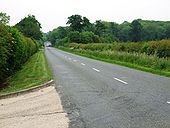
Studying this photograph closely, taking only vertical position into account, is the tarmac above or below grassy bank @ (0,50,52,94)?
above

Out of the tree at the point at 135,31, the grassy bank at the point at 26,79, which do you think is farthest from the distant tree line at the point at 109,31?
the grassy bank at the point at 26,79

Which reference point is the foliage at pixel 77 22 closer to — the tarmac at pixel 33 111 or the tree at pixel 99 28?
the tree at pixel 99 28

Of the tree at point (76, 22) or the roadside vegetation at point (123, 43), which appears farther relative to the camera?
the tree at point (76, 22)

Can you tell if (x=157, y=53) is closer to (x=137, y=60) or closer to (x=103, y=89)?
(x=137, y=60)

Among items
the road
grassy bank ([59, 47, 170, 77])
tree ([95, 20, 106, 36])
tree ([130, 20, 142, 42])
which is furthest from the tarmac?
tree ([95, 20, 106, 36])

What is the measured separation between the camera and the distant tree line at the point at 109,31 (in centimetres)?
13675

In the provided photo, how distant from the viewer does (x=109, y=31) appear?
183 meters

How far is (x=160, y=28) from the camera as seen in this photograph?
485 ft

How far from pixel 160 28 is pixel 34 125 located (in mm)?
145378

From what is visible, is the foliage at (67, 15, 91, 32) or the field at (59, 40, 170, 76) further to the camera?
the foliage at (67, 15, 91, 32)

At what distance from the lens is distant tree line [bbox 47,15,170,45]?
136750mm

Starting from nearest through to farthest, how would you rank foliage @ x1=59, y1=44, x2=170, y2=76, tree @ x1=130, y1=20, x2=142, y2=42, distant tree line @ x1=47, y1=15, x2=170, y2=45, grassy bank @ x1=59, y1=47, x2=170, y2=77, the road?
the road < grassy bank @ x1=59, y1=47, x2=170, y2=77 < foliage @ x1=59, y1=44, x2=170, y2=76 < distant tree line @ x1=47, y1=15, x2=170, y2=45 < tree @ x1=130, y1=20, x2=142, y2=42

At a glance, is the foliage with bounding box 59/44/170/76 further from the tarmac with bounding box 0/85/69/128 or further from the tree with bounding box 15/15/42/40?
the tree with bounding box 15/15/42/40

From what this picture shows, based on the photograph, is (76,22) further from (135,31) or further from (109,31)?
(135,31)
